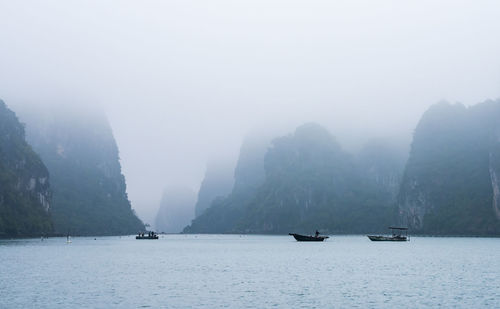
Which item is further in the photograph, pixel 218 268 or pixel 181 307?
pixel 218 268

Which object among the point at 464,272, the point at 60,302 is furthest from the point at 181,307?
the point at 464,272

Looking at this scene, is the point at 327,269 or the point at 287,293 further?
the point at 327,269

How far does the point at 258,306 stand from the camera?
171 ft

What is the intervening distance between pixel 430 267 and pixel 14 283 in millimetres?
63197

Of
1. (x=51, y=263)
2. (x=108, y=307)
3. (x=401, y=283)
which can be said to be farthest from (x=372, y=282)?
(x=51, y=263)

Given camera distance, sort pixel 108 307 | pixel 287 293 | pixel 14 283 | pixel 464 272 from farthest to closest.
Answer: pixel 464 272, pixel 14 283, pixel 287 293, pixel 108 307

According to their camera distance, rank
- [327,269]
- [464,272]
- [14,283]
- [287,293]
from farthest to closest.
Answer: [327,269] → [464,272] → [14,283] → [287,293]

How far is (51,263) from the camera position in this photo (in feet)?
340

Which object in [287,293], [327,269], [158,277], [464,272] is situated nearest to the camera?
[287,293]

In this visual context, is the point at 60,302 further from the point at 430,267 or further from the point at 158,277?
the point at 430,267

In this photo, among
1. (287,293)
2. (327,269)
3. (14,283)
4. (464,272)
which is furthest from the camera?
(327,269)

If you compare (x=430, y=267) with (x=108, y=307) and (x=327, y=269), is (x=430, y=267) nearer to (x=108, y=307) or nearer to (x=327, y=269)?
(x=327, y=269)

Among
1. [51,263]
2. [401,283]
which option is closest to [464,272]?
[401,283]

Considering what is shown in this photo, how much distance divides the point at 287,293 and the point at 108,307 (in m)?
19.1
